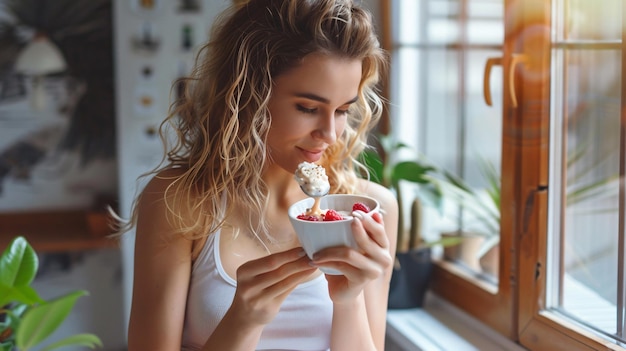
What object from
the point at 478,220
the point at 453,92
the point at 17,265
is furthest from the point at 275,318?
the point at 453,92

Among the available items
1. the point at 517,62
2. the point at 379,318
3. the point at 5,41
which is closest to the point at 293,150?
the point at 379,318

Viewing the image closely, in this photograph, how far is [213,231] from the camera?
1345mm

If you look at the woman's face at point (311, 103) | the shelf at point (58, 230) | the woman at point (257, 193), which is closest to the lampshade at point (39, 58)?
the shelf at point (58, 230)

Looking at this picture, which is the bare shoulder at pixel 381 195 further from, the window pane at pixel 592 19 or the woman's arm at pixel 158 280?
the window pane at pixel 592 19

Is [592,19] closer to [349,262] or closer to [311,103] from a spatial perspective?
[311,103]

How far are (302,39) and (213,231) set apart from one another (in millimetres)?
401

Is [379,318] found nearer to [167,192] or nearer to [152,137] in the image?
[167,192]

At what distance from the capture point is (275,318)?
54.0 inches

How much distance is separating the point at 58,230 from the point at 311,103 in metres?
2.50

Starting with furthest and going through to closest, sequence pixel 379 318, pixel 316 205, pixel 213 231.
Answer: pixel 379 318, pixel 213 231, pixel 316 205

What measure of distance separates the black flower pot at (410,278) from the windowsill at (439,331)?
28mm

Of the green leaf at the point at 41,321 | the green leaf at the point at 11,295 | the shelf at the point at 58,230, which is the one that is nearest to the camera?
the green leaf at the point at 41,321

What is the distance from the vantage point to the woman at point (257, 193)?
1.20 meters

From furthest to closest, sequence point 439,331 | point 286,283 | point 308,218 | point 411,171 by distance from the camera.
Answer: point 411,171, point 439,331, point 286,283, point 308,218
